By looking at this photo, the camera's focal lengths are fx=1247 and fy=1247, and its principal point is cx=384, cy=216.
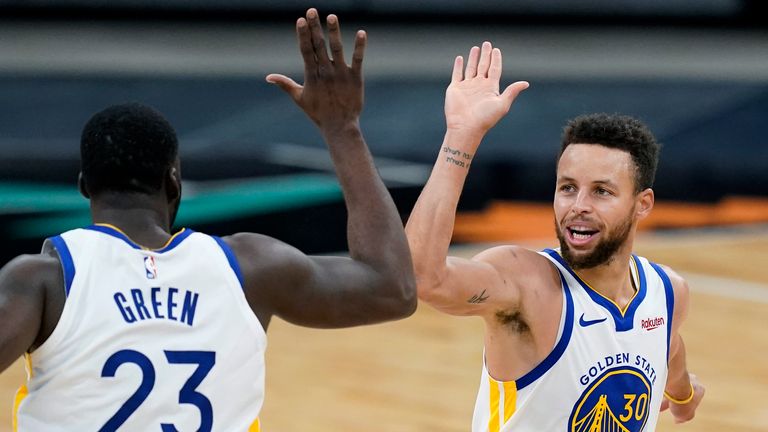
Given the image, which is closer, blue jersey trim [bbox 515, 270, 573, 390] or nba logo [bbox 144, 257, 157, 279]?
nba logo [bbox 144, 257, 157, 279]

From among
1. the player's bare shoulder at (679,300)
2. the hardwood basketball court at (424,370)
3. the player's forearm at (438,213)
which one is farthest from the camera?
the hardwood basketball court at (424,370)

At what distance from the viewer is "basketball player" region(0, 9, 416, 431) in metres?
2.37

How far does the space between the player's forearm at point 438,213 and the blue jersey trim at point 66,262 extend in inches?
46.6

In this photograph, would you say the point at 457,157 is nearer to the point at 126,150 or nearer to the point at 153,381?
the point at 126,150

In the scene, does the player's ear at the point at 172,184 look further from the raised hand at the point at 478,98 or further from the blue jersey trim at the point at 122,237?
the raised hand at the point at 478,98

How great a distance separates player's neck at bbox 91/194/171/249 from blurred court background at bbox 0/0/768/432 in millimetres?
4330

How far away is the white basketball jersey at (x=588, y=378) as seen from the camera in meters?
3.72

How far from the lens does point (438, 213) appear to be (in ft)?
11.1

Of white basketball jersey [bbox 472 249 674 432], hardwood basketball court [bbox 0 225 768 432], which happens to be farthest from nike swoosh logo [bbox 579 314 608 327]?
hardwood basketball court [bbox 0 225 768 432]

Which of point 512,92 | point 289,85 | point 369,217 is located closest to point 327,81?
point 289,85

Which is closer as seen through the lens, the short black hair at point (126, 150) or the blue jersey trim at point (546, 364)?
the short black hair at point (126, 150)

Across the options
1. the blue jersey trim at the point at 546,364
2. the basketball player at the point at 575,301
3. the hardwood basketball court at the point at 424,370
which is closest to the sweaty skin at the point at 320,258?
the basketball player at the point at 575,301

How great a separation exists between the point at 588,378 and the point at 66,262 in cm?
186

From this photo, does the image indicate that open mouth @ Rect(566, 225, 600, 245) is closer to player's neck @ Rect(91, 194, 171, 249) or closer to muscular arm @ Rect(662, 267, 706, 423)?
muscular arm @ Rect(662, 267, 706, 423)
